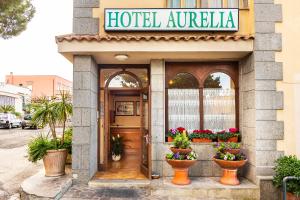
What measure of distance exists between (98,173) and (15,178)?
2.82 meters

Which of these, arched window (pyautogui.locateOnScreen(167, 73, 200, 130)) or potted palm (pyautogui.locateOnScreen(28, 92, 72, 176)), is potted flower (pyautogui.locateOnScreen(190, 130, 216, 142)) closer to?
arched window (pyautogui.locateOnScreen(167, 73, 200, 130))

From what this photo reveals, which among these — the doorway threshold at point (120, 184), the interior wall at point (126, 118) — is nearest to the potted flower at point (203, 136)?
the doorway threshold at point (120, 184)

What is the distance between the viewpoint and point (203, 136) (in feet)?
25.2

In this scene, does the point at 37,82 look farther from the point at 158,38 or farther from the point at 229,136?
the point at 229,136

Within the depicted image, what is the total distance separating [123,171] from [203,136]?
2.61 metres

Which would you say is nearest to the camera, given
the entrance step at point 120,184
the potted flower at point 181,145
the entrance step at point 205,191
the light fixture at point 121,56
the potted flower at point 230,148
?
the entrance step at point 205,191

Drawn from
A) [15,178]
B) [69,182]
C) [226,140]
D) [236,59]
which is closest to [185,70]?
[236,59]

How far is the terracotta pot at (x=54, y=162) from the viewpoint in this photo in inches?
294

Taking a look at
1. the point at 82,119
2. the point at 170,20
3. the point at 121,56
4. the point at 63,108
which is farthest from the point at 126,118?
the point at 170,20

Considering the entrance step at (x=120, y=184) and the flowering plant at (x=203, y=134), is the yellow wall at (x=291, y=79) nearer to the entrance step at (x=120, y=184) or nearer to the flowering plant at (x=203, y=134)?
the flowering plant at (x=203, y=134)

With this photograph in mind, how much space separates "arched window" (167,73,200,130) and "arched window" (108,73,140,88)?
1.22m

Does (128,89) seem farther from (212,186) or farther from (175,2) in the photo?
(212,186)

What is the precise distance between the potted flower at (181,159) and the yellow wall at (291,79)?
2.19m

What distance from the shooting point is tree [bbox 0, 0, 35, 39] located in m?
15.2
